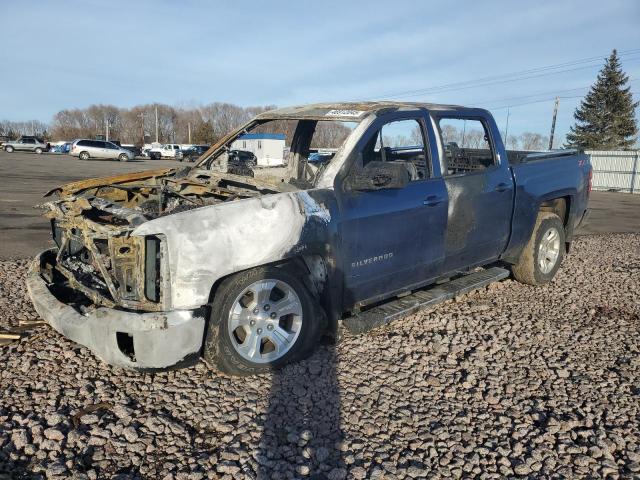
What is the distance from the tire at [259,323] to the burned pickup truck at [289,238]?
0.03ft

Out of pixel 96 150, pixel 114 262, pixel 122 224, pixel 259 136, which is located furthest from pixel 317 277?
pixel 96 150

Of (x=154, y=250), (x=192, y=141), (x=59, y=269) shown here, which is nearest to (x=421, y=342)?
(x=154, y=250)

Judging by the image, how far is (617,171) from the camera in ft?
93.1

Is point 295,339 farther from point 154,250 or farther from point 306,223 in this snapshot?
point 154,250

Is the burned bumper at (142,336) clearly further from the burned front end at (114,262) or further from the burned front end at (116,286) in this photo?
the burned front end at (114,262)

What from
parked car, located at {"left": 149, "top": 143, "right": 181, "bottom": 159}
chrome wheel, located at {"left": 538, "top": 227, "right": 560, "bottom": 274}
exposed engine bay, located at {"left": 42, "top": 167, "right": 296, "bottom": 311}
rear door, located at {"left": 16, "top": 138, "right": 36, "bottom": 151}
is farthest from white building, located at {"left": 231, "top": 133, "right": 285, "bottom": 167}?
rear door, located at {"left": 16, "top": 138, "right": 36, "bottom": 151}

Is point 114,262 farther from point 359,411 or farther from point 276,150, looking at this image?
point 276,150

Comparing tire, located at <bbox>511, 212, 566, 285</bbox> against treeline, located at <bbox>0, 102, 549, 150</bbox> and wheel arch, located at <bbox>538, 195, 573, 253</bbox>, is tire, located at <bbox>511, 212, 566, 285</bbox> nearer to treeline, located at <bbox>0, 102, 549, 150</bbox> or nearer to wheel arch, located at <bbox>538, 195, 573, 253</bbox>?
wheel arch, located at <bbox>538, 195, 573, 253</bbox>

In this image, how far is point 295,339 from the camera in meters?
3.56

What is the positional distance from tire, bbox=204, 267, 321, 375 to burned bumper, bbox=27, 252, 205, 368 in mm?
165

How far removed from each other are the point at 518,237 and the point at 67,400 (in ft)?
14.3

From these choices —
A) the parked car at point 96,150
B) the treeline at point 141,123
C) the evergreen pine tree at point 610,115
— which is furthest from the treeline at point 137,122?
the evergreen pine tree at point 610,115

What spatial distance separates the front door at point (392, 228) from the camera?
369 centimetres

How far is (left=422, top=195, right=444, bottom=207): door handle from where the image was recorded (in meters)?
4.11
